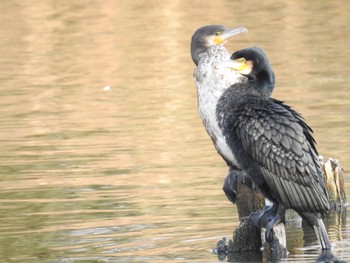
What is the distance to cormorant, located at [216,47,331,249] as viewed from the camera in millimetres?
9781

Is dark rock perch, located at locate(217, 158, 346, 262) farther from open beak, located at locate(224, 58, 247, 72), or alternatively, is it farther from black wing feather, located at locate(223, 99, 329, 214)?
open beak, located at locate(224, 58, 247, 72)

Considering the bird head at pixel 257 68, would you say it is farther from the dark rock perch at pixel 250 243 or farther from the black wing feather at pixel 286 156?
the dark rock perch at pixel 250 243

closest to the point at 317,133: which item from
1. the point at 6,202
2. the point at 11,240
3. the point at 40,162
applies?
the point at 40,162

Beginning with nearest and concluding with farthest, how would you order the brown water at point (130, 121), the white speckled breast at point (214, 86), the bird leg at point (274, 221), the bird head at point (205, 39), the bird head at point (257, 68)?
the bird leg at point (274, 221) → the bird head at point (257, 68) → the white speckled breast at point (214, 86) → the brown water at point (130, 121) → the bird head at point (205, 39)

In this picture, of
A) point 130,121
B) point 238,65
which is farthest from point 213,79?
point 130,121

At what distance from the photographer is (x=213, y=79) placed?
35.5ft

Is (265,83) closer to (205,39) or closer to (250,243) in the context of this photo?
(205,39)

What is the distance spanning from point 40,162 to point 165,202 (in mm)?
2740

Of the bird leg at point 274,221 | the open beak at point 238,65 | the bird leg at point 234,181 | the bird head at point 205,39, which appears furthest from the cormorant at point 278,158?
the bird head at point 205,39

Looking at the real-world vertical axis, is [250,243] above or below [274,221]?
below

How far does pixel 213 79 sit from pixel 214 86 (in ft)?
0.30

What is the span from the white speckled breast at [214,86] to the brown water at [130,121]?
770 millimetres

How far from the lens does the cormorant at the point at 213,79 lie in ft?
34.9

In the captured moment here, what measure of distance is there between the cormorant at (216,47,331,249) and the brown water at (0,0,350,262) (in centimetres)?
37
